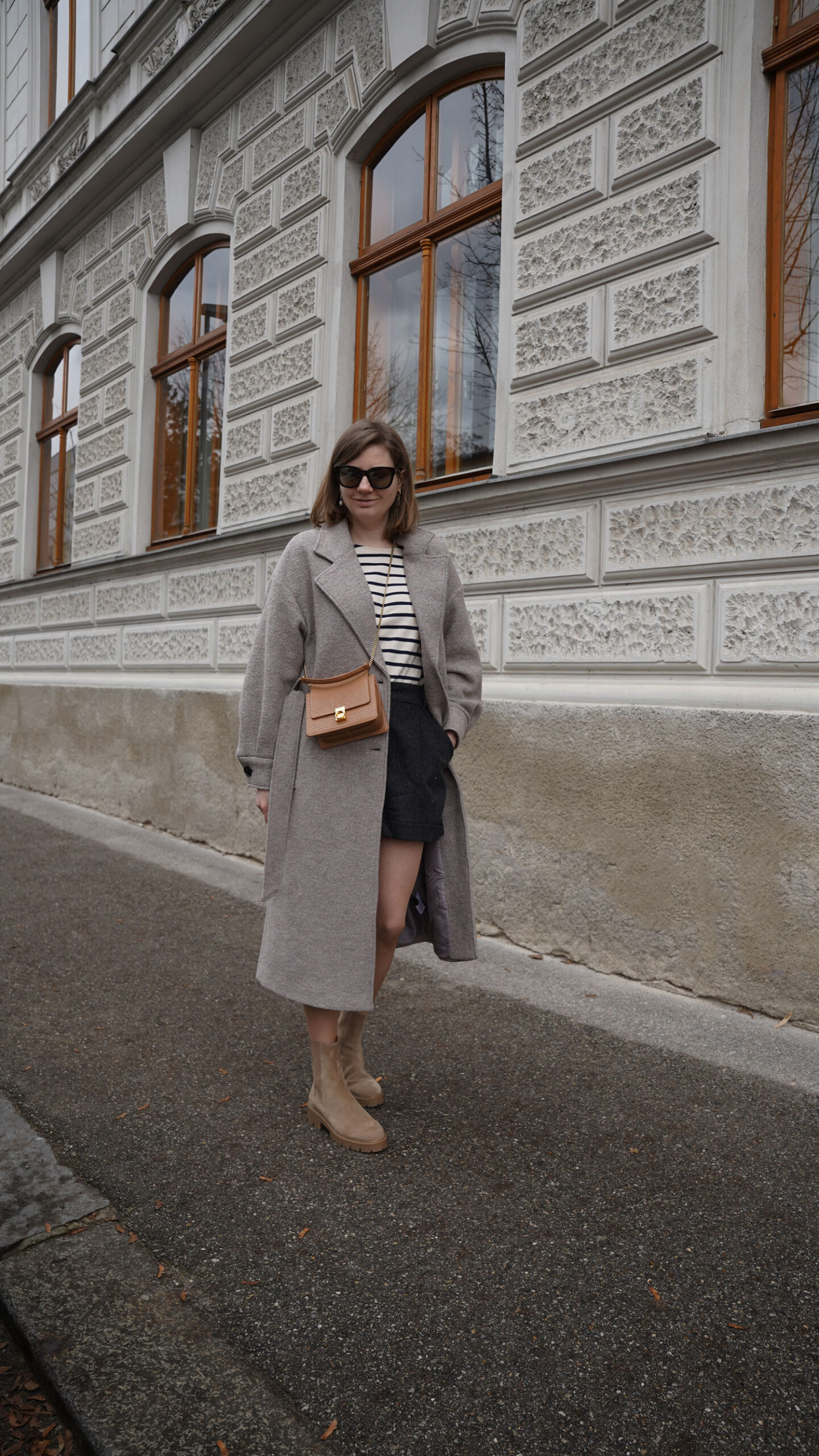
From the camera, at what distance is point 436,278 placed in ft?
19.9

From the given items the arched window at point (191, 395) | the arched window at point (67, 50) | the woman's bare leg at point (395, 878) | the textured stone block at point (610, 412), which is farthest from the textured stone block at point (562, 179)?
the arched window at point (67, 50)

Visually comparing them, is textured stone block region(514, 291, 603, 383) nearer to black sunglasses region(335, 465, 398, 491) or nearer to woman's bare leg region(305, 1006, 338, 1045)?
black sunglasses region(335, 465, 398, 491)

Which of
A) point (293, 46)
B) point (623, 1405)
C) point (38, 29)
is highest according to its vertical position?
point (38, 29)

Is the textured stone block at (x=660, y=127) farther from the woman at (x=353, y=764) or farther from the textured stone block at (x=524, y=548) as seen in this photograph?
the woman at (x=353, y=764)

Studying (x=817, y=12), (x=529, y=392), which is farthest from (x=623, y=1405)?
(x=817, y=12)

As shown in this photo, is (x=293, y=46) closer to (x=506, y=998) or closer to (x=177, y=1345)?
(x=506, y=998)

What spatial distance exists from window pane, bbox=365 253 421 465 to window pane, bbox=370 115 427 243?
0.28 m

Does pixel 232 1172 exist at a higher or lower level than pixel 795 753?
lower

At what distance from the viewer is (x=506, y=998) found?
403 centimetres

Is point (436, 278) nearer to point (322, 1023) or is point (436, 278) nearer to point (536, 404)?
point (536, 404)

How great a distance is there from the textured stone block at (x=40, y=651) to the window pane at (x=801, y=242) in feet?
24.0

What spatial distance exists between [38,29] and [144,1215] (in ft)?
42.2

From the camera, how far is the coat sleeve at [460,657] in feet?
9.45

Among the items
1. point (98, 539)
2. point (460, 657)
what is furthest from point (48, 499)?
point (460, 657)
